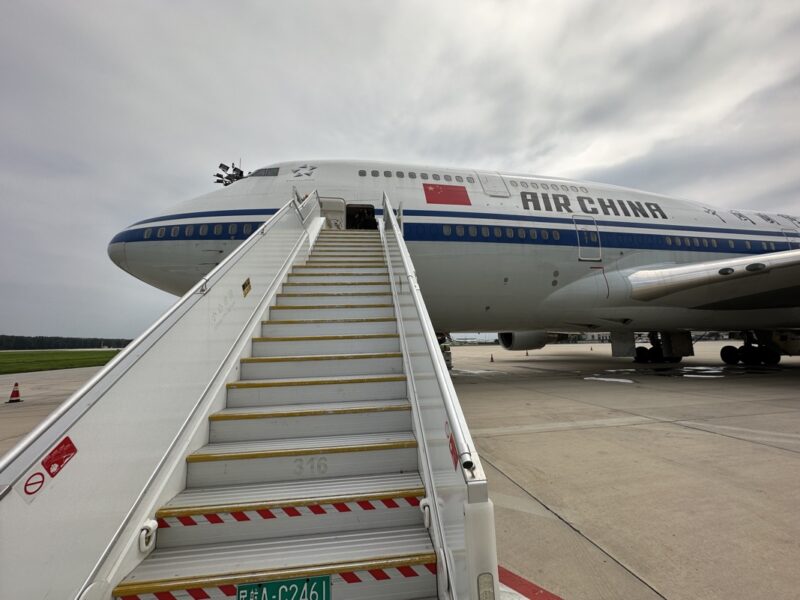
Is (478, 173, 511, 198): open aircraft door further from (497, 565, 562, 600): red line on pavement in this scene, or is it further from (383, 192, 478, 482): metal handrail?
(497, 565, 562, 600): red line on pavement

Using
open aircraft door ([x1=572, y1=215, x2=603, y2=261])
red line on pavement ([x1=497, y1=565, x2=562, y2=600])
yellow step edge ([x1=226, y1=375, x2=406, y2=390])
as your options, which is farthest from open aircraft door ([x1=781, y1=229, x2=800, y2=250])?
red line on pavement ([x1=497, y1=565, x2=562, y2=600])

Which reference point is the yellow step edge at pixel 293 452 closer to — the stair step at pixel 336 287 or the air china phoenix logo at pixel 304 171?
the stair step at pixel 336 287

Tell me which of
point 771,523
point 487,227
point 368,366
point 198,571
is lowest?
point 771,523

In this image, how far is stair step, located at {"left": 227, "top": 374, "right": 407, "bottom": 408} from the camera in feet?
9.62

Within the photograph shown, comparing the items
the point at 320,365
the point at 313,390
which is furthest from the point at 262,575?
the point at 320,365

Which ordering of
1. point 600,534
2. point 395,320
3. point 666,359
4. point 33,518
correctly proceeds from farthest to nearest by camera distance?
1. point 666,359
2. point 395,320
3. point 600,534
4. point 33,518

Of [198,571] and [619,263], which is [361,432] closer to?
[198,571]

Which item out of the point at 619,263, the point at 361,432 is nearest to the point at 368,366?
the point at 361,432

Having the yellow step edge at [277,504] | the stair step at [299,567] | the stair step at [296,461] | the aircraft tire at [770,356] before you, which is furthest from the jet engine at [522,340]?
the stair step at [299,567]

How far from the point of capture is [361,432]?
2.68 m

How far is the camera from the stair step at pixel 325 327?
12.9 feet

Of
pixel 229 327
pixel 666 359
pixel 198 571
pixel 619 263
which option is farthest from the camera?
pixel 666 359

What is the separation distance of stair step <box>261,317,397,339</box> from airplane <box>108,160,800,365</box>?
3.57 meters

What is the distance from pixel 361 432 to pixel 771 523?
271 centimetres
